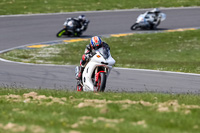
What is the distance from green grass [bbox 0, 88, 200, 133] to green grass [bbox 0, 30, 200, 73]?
7.91 metres

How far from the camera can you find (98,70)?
11.8 m

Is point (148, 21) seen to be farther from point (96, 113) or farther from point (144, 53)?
point (96, 113)

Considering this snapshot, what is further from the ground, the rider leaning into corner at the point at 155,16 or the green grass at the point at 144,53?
the rider leaning into corner at the point at 155,16

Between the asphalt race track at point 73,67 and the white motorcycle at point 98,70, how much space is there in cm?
171

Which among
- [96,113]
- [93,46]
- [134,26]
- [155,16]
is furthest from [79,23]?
[96,113]

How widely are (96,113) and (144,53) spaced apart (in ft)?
47.1

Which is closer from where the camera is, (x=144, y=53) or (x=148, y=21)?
(x=144, y=53)

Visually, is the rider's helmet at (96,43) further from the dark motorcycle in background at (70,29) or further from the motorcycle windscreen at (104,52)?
the dark motorcycle in background at (70,29)

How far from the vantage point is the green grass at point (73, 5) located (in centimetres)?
3309

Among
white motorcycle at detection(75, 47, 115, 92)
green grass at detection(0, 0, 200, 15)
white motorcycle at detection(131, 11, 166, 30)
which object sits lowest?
white motorcycle at detection(131, 11, 166, 30)

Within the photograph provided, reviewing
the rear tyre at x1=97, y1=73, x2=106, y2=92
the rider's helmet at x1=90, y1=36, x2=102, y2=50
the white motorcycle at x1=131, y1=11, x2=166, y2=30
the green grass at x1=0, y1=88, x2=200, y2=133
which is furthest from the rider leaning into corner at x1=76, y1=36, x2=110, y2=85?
the white motorcycle at x1=131, y1=11, x2=166, y2=30

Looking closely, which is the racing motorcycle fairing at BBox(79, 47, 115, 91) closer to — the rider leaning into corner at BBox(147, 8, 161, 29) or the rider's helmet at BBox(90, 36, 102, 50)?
the rider's helmet at BBox(90, 36, 102, 50)

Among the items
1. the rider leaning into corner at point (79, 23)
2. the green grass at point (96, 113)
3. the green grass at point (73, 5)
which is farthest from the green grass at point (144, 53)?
the green grass at point (73, 5)

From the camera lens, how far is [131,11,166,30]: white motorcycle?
28.8m
